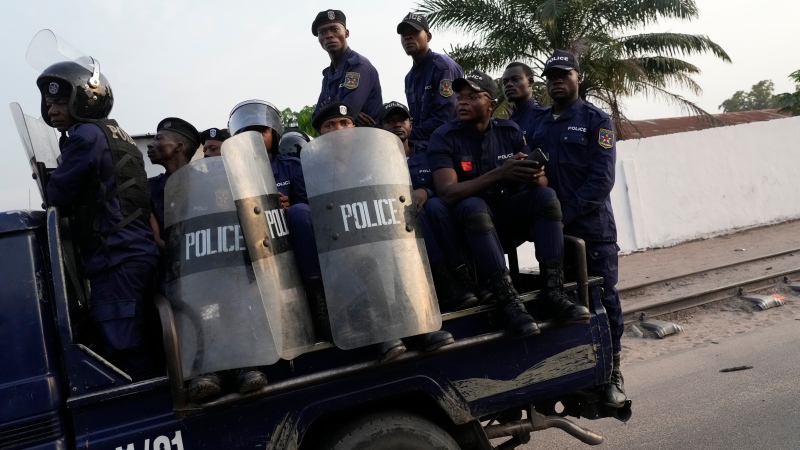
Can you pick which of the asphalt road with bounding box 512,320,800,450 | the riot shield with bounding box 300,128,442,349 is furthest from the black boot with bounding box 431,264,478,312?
the asphalt road with bounding box 512,320,800,450

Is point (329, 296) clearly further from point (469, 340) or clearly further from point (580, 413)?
point (580, 413)

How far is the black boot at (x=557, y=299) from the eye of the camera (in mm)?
3154

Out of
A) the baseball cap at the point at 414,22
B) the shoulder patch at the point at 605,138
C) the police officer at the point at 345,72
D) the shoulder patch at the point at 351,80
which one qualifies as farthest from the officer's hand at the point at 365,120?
the shoulder patch at the point at 605,138

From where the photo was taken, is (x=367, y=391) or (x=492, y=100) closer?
(x=367, y=391)

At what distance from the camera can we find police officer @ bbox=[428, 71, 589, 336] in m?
3.25

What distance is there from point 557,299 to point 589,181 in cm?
122

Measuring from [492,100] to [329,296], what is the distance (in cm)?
175

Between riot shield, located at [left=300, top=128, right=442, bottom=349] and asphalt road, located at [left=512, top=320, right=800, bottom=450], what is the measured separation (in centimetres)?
241

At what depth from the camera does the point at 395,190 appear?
3006 millimetres

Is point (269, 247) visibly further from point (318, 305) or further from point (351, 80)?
point (351, 80)

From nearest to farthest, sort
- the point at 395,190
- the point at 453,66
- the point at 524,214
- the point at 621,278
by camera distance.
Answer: the point at 395,190, the point at 524,214, the point at 453,66, the point at 621,278

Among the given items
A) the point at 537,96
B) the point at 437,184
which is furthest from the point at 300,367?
the point at 537,96

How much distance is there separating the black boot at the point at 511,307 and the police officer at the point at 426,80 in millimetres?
2063

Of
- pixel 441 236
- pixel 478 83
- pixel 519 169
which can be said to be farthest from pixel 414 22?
pixel 441 236
